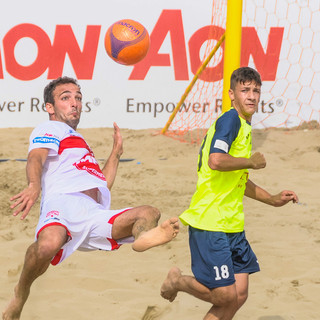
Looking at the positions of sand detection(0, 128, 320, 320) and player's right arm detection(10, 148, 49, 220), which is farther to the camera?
sand detection(0, 128, 320, 320)

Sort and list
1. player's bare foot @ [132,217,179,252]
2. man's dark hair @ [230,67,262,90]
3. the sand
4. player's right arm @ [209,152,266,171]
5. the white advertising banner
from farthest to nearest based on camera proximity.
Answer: the white advertising banner
the sand
man's dark hair @ [230,67,262,90]
player's right arm @ [209,152,266,171]
player's bare foot @ [132,217,179,252]

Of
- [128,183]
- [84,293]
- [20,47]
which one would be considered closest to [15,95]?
[20,47]

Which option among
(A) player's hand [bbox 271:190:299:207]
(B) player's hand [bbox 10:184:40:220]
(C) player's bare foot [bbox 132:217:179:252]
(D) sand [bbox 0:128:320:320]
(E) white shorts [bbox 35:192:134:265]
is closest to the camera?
(C) player's bare foot [bbox 132:217:179:252]

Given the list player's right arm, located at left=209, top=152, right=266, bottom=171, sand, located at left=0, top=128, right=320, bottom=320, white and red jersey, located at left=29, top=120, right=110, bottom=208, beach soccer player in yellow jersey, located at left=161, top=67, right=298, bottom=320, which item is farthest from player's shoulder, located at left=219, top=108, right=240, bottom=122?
sand, located at left=0, top=128, right=320, bottom=320

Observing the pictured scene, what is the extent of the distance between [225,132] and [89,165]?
0.98 meters

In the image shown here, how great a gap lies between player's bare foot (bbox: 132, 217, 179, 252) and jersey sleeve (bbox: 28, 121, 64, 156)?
3.27ft

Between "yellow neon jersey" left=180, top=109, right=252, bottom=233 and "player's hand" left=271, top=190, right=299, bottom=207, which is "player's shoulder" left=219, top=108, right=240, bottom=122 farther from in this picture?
"player's hand" left=271, top=190, right=299, bottom=207

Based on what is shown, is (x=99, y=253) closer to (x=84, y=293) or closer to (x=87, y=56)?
(x=84, y=293)

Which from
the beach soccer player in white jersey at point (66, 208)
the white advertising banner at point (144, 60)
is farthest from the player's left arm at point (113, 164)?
the white advertising banner at point (144, 60)

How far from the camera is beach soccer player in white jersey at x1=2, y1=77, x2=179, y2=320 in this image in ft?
13.7

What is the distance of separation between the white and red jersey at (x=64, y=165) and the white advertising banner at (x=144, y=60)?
5.86 meters

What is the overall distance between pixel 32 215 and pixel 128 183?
4.68ft

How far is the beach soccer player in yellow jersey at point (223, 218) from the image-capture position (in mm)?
4141

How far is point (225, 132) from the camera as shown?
13.7 ft
